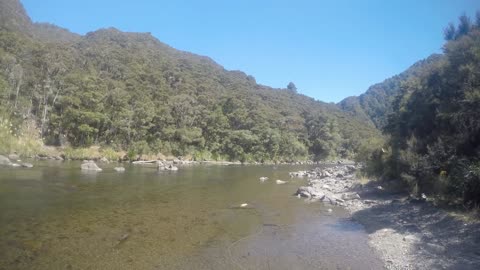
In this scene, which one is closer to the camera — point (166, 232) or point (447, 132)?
point (166, 232)

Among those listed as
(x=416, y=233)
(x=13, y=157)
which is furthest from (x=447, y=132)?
(x=13, y=157)

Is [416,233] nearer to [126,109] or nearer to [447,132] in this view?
[447,132]

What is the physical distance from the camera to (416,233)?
12.7 m

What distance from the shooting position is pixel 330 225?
49.2 ft

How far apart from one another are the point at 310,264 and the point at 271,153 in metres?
70.0

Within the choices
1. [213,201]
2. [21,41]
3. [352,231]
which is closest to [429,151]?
[352,231]

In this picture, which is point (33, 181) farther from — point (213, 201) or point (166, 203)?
point (213, 201)

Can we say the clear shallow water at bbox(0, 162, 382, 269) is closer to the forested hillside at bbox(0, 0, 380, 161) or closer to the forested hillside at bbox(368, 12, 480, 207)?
the forested hillside at bbox(368, 12, 480, 207)

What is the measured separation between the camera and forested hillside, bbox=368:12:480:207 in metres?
14.6

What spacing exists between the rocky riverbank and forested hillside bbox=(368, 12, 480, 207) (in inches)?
54.3

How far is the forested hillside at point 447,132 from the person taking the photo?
14.6m

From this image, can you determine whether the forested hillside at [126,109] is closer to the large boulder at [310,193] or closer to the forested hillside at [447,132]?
the large boulder at [310,193]

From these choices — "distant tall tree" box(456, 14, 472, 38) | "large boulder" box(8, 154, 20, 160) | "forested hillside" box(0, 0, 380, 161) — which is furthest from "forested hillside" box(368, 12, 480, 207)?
"forested hillside" box(0, 0, 380, 161)

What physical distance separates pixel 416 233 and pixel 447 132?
7703 mm
